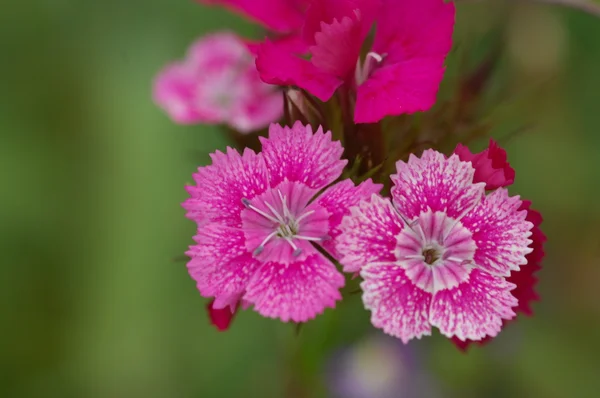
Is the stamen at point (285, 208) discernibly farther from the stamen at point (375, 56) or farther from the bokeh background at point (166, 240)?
the bokeh background at point (166, 240)

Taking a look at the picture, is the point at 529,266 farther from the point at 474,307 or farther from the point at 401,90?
the point at 401,90

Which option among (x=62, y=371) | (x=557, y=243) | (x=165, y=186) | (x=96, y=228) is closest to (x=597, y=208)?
(x=557, y=243)

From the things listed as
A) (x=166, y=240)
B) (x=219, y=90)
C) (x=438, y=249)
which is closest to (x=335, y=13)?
(x=438, y=249)

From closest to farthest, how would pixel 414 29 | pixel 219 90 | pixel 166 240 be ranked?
pixel 414 29 < pixel 219 90 < pixel 166 240

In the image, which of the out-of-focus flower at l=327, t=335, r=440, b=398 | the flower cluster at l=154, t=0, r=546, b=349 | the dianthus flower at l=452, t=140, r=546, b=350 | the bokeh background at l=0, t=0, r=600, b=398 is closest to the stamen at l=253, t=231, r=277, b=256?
the flower cluster at l=154, t=0, r=546, b=349

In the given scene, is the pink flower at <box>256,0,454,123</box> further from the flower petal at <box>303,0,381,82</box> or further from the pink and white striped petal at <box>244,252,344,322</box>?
the pink and white striped petal at <box>244,252,344,322</box>

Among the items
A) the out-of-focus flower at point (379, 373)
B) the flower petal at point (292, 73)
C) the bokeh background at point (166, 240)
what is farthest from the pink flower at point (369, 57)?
the out-of-focus flower at point (379, 373)
